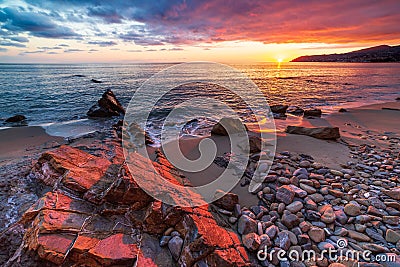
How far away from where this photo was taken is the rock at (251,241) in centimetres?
293

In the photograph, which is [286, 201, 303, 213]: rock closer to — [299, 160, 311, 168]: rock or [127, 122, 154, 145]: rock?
[299, 160, 311, 168]: rock

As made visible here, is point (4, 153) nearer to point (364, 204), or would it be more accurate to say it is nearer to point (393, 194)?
point (364, 204)

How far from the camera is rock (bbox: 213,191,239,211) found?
369cm

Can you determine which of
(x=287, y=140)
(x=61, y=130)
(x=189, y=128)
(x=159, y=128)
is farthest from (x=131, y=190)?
(x=61, y=130)

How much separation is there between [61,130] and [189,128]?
6643 millimetres

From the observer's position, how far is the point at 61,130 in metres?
10.4

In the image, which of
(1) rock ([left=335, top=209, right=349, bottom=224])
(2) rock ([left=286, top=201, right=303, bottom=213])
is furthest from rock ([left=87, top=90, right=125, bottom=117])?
(1) rock ([left=335, top=209, right=349, bottom=224])

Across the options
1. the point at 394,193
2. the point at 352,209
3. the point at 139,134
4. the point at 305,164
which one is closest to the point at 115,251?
the point at 352,209

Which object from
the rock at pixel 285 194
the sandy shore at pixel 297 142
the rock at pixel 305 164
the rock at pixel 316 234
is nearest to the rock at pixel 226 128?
the sandy shore at pixel 297 142

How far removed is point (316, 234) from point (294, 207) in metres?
0.59

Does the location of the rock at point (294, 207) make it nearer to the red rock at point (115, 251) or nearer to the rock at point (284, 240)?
the rock at point (284, 240)

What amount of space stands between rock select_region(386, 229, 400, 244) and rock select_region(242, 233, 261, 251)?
77.5 inches

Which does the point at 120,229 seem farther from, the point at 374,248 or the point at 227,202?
the point at 374,248

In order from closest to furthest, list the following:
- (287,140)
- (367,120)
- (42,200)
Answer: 1. (42,200)
2. (287,140)
3. (367,120)
